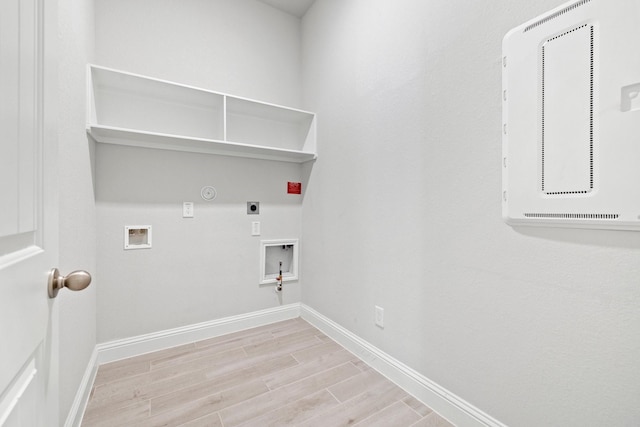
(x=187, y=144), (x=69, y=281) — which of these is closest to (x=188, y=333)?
(x=187, y=144)

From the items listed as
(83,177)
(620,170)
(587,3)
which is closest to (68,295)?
(83,177)

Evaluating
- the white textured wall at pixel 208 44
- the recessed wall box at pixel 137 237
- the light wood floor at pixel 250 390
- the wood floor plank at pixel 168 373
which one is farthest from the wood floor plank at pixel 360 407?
the white textured wall at pixel 208 44

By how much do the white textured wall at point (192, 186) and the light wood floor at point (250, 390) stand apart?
331 mm

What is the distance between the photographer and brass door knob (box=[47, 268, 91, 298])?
1.90 ft

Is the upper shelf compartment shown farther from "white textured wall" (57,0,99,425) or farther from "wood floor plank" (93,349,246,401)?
"wood floor plank" (93,349,246,401)

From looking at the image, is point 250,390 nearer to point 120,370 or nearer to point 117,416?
point 117,416

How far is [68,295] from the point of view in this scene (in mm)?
1211

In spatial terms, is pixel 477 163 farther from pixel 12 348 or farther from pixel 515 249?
pixel 12 348

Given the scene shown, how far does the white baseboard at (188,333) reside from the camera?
1.87 m

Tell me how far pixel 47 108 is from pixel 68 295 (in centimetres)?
103

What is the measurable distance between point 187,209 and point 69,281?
1.60 metres

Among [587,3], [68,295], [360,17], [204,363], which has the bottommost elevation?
[204,363]

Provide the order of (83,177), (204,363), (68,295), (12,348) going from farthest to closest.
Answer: (204,363), (83,177), (68,295), (12,348)

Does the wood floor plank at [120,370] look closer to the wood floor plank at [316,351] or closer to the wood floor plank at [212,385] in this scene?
the wood floor plank at [212,385]
